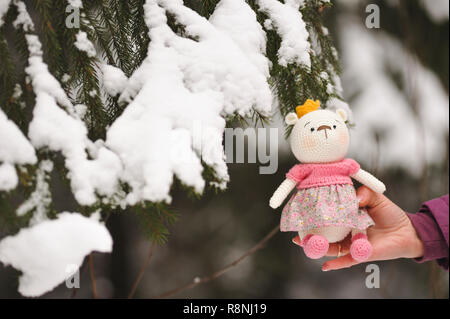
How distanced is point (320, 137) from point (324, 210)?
0.59 feet

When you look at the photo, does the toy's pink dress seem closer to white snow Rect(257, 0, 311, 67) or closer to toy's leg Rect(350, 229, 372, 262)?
toy's leg Rect(350, 229, 372, 262)

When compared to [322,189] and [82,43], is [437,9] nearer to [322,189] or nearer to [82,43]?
[322,189]

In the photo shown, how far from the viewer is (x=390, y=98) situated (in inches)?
92.7

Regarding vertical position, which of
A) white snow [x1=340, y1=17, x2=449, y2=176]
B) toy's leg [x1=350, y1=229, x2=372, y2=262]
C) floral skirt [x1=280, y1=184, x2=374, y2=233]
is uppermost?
floral skirt [x1=280, y1=184, x2=374, y2=233]

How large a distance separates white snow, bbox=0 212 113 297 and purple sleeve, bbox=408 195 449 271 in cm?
104

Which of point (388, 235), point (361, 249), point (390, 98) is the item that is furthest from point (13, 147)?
point (390, 98)

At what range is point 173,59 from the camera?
87cm

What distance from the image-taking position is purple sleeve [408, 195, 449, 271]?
124 cm

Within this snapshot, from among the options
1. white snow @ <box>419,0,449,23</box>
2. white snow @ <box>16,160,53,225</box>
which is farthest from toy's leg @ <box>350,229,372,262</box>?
white snow @ <box>419,0,449,23</box>
